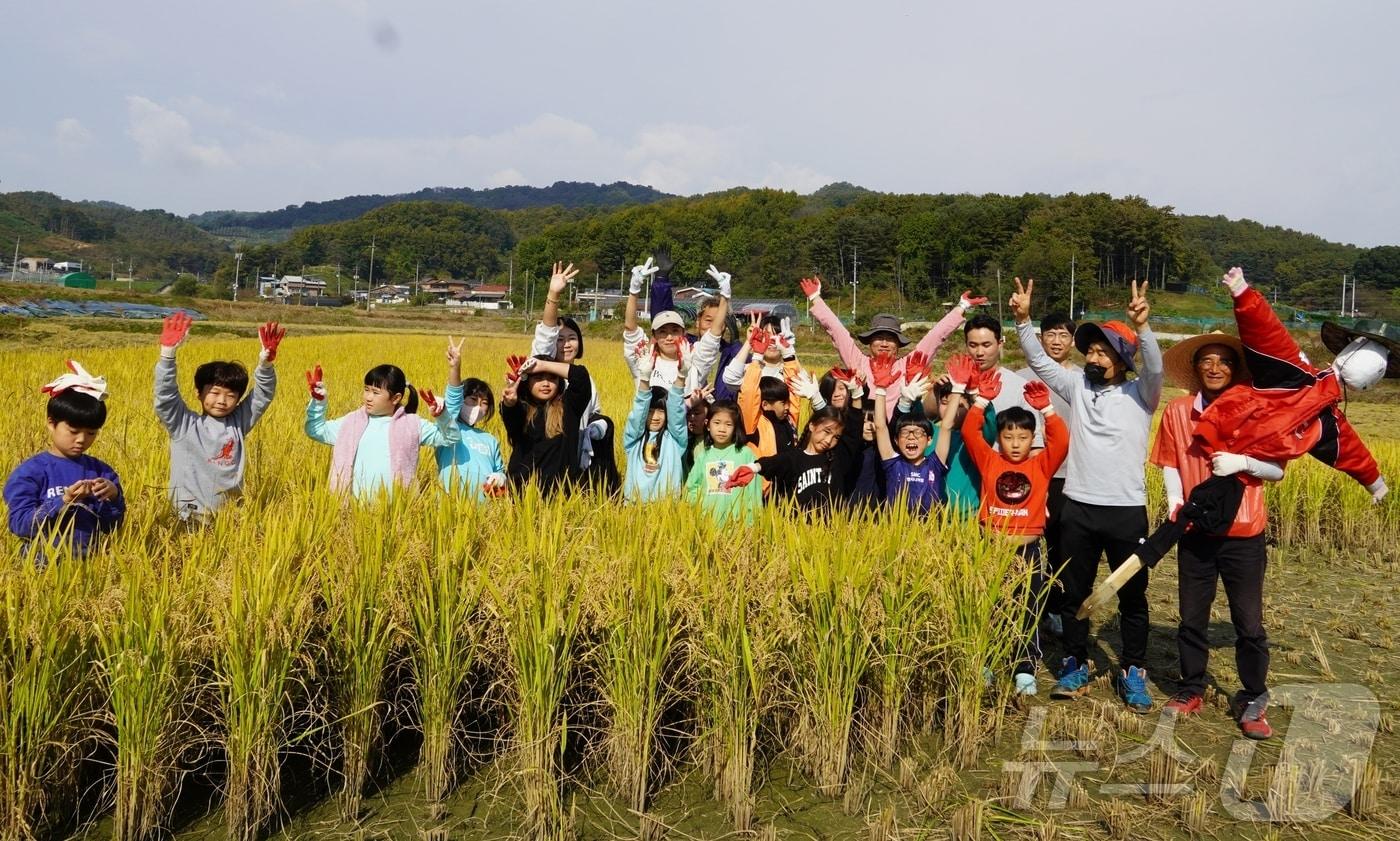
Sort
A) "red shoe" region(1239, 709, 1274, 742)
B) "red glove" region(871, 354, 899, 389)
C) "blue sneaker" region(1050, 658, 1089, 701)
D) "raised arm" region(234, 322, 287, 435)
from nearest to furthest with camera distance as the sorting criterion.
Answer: "red shoe" region(1239, 709, 1274, 742) → "blue sneaker" region(1050, 658, 1089, 701) → "raised arm" region(234, 322, 287, 435) → "red glove" region(871, 354, 899, 389)

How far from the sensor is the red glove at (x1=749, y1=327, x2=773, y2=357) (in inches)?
192

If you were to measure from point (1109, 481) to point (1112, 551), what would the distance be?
0.36m

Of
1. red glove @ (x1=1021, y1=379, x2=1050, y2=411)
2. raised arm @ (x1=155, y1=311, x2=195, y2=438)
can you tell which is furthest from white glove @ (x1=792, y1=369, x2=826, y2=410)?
raised arm @ (x1=155, y1=311, x2=195, y2=438)

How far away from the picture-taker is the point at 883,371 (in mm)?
4453

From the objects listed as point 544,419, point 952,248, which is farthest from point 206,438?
point 952,248

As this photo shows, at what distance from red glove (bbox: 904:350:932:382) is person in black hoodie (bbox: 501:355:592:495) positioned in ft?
5.81

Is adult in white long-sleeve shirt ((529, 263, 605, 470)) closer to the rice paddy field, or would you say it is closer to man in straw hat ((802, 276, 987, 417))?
the rice paddy field

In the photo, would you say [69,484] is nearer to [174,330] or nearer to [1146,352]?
[174,330]

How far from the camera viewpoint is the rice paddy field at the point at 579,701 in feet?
8.30

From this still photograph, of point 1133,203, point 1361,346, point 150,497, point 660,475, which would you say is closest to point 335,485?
point 150,497

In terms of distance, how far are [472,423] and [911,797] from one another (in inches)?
117

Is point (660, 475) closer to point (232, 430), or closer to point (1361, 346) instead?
point (232, 430)

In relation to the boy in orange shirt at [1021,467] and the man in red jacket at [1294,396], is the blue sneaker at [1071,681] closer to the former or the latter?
the boy in orange shirt at [1021,467]

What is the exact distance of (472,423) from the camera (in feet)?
15.5
